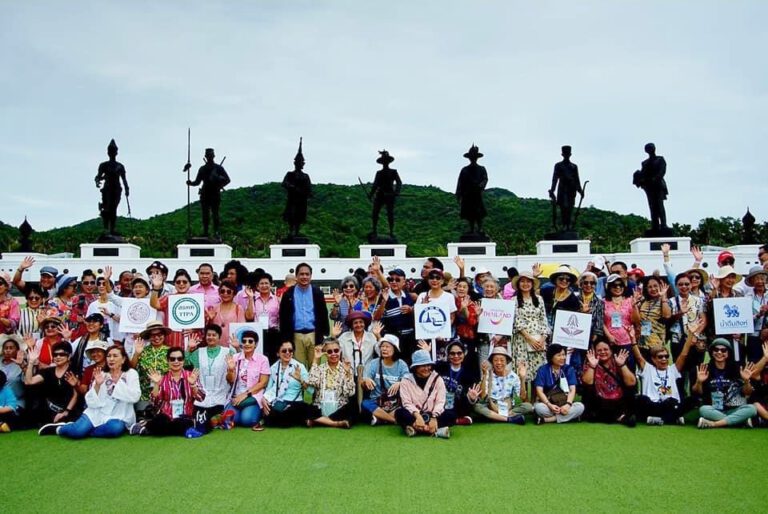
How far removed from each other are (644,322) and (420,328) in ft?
7.71

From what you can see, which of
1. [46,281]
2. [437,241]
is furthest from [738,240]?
[46,281]

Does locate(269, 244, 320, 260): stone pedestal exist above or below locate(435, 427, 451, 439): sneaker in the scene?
above

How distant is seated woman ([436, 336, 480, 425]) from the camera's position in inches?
264

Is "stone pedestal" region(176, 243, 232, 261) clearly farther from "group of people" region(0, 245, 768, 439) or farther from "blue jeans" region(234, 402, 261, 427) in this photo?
"blue jeans" region(234, 402, 261, 427)

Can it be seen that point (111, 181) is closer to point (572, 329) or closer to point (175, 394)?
point (175, 394)

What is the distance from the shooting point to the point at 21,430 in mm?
6594

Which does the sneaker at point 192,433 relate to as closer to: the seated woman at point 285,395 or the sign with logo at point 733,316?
the seated woman at point 285,395

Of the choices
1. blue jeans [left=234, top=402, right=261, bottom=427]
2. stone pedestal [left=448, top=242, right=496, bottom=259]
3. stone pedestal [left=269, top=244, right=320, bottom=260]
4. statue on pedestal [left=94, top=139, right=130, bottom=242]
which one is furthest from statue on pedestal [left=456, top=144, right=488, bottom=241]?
blue jeans [left=234, top=402, right=261, bottom=427]

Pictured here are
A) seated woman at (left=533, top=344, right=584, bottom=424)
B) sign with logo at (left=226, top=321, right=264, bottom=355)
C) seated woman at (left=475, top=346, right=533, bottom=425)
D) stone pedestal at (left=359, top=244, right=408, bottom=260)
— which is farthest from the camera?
stone pedestal at (left=359, top=244, right=408, bottom=260)

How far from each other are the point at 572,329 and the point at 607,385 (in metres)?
0.62

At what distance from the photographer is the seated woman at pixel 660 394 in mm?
6578

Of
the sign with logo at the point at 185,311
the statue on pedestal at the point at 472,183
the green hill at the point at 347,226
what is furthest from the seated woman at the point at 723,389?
the green hill at the point at 347,226

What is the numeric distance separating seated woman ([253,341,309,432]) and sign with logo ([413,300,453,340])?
1.23 m

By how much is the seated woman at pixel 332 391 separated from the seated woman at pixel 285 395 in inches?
3.8
